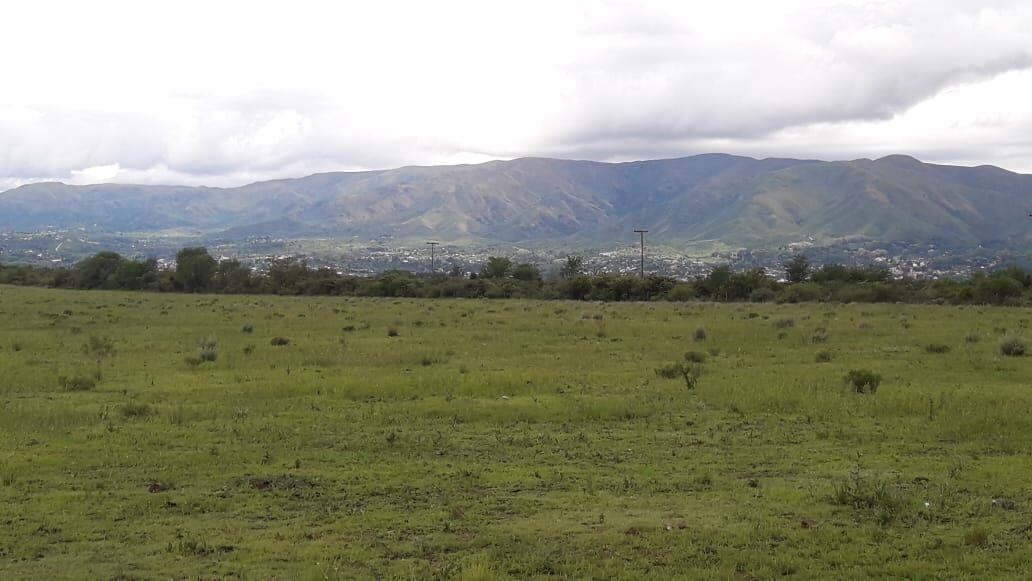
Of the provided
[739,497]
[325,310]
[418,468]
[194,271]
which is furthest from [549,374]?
[194,271]

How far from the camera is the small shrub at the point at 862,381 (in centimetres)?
2055

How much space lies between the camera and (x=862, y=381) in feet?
68.7

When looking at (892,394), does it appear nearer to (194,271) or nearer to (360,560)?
(360,560)

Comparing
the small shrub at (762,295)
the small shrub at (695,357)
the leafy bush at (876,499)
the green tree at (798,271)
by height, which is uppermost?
the leafy bush at (876,499)

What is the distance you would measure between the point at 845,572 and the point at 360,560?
5.26 meters

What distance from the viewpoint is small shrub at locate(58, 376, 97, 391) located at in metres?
22.1

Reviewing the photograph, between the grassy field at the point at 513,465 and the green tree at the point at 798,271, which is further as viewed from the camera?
the green tree at the point at 798,271

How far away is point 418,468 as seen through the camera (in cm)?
1368

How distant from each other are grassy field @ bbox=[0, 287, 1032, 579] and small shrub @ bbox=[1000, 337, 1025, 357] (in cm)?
110

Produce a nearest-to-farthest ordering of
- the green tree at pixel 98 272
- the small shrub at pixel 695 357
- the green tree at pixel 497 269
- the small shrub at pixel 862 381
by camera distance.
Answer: the small shrub at pixel 862 381 < the small shrub at pixel 695 357 < the green tree at pixel 98 272 < the green tree at pixel 497 269

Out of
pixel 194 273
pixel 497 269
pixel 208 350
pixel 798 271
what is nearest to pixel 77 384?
pixel 208 350

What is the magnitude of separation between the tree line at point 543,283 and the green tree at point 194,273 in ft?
0.38

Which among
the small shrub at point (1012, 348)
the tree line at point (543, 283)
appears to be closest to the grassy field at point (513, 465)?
the small shrub at point (1012, 348)

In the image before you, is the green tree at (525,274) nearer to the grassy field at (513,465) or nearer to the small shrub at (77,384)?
the grassy field at (513,465)
